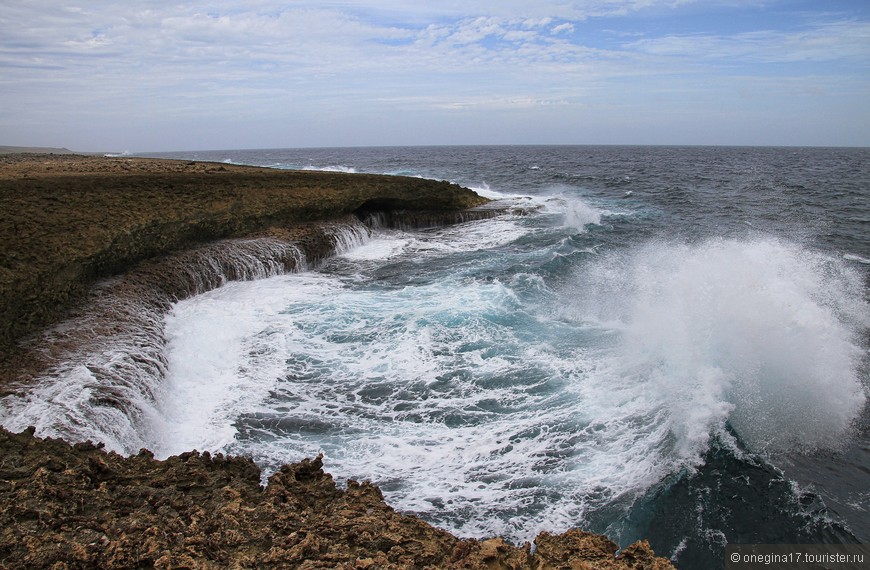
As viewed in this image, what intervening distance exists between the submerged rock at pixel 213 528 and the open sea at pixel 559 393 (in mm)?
1918

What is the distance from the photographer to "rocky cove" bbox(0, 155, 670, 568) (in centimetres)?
449

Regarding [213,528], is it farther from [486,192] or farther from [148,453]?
[486,192]

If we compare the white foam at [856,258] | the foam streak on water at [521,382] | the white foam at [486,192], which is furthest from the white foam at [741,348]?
the white foam at [486,192]

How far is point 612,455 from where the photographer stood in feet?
26.5

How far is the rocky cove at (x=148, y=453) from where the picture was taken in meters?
4.49

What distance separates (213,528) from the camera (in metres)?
4.73

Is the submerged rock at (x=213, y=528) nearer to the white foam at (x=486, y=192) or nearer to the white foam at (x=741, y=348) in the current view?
the white foam at (x=741, y=348)

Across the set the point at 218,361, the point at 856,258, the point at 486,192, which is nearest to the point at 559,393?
the point at 218,361

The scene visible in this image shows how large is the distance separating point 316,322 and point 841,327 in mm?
12611

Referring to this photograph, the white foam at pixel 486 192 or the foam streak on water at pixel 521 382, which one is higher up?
the white foam at pixel 486 192

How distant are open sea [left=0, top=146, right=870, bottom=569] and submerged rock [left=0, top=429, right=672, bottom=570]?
6.29 ft

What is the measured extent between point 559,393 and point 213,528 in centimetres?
672

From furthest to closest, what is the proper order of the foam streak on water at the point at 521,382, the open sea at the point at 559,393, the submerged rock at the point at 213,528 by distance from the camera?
1. the foam streak on water at the point at 521,382
2. the open sea at the point at 559,393
3. the submerged rock at the point at 213,528

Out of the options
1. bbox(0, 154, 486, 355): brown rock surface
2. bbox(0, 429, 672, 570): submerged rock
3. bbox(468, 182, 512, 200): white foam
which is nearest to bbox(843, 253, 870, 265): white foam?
bbox(0, 154, 486, 355): brown rock surface
